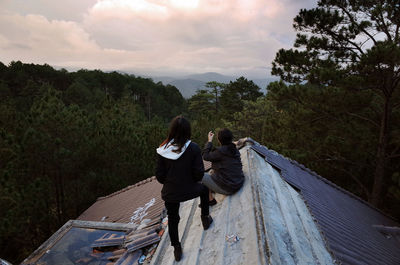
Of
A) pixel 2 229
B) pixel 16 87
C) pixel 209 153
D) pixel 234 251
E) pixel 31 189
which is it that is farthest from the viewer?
pixel 16 87

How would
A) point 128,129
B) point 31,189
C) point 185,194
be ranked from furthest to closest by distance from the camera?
1. point 128,129
2. point 31,189
3. point 185,194

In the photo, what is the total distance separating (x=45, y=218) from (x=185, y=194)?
8.22 m

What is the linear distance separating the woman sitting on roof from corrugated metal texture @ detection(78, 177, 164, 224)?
2.19 meters

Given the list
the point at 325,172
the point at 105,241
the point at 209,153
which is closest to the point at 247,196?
the point at 209,153

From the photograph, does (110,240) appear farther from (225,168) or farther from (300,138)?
(300,138)

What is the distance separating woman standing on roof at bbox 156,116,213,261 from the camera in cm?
274

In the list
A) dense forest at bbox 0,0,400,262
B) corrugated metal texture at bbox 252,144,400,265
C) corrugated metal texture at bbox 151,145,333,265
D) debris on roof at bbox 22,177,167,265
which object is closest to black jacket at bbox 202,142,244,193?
corrugated metal texture at bbox 151,145,333,265

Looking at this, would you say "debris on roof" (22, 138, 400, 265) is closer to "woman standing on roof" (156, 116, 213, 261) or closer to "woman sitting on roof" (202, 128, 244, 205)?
"woman sitting on roof" (202, 128, 244, 205)

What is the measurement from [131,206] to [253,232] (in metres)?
5.39

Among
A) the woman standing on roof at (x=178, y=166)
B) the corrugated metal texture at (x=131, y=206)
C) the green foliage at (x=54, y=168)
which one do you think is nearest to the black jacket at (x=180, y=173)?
the woman standing on roof at (x=178, y=166)

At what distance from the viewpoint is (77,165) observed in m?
10.6

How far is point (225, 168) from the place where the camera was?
380 cm

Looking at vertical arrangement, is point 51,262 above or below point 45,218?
above

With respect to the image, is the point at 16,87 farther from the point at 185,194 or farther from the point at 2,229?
the point at 185,194
